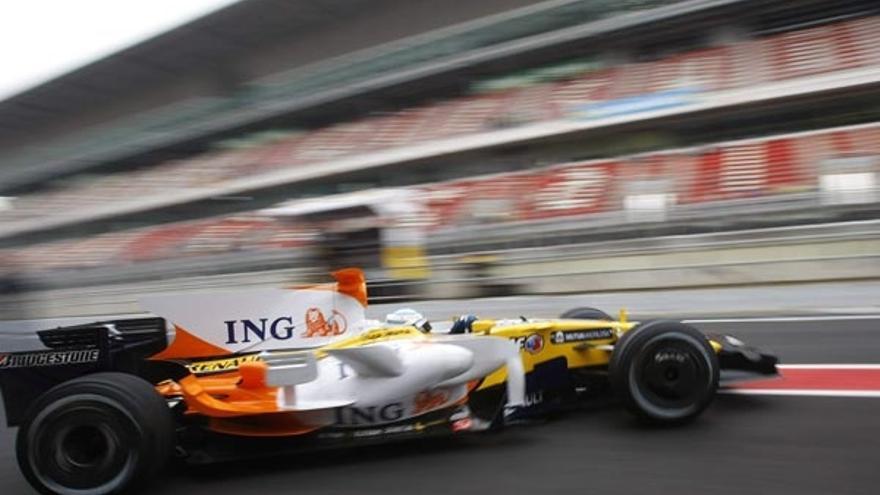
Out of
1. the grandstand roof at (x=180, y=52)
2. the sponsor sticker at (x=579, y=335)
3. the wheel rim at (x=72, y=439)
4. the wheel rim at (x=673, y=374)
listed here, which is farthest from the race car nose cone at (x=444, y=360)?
the grandstand roof at (x=180, y=52)

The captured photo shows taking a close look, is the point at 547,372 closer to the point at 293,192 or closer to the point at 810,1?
the point at 810,1

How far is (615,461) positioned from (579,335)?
0.74 metres

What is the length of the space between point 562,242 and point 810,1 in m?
12.5

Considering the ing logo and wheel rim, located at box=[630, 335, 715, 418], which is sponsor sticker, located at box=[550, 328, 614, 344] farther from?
the ing logo

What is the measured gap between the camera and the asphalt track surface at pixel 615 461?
2.84 metres

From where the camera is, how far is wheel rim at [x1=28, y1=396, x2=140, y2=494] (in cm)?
300

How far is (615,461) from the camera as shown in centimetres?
309

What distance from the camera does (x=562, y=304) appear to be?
27.3 ft

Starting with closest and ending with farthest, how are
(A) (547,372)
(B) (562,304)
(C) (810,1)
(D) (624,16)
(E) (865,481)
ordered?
(E) (865,481)
(A) (547,372)
(B) (562,304)
(C) (810,1)
(D) (624,16)

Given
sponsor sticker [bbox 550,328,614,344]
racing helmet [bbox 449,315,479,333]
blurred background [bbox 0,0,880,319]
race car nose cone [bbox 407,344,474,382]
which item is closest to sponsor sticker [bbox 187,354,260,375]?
race car nose cone [bbox 407,344,474,382]

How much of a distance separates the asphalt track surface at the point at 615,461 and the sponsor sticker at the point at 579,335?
409mm

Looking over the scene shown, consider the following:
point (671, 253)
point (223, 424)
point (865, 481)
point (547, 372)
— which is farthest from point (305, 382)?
point (671, 253)

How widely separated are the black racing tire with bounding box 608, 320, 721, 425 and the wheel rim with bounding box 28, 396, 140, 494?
219cm

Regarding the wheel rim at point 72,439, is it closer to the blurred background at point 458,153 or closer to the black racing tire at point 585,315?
the black racing tire at point 585,315
